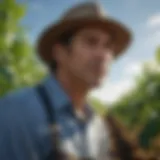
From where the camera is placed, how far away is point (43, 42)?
1.71 m

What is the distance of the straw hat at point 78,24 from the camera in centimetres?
169

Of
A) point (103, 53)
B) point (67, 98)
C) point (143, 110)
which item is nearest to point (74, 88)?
point (67, 98)

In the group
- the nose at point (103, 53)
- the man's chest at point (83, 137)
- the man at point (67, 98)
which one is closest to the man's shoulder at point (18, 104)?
the man at point (67, 98)

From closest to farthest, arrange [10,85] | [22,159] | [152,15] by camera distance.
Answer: [22,159] < [10,85] < [152,15]

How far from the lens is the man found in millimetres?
1600

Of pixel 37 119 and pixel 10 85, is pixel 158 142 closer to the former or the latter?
pixel 37 119

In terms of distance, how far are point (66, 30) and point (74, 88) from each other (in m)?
0.22

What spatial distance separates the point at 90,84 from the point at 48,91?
0.55 feet

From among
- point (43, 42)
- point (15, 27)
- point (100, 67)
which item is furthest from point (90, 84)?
point (15, 27)

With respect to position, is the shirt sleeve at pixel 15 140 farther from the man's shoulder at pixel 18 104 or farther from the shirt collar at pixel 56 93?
the shirt collar at pixel 56 93

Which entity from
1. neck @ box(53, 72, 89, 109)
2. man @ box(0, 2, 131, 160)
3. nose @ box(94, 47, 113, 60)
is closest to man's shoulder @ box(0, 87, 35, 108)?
man @ box(0, 2, 131, 160)

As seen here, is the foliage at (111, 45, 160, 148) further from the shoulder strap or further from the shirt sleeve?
the shirt sleeve

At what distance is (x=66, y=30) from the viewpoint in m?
1.69

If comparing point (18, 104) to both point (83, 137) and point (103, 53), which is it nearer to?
point (83, 137)
